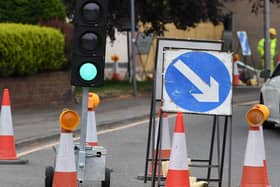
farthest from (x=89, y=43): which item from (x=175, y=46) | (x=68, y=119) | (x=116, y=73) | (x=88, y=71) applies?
(x=116, y=73)

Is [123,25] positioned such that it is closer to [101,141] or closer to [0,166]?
[101,141]

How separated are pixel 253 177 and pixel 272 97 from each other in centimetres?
628

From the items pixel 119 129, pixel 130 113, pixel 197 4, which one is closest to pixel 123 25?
pixel 197 4

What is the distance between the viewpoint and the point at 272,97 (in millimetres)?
14523

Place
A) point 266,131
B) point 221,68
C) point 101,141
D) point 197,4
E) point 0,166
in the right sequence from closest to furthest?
1. point 221,68
2. point 0,166
3. point 101,141
4. point 266,131
5. point 197,4

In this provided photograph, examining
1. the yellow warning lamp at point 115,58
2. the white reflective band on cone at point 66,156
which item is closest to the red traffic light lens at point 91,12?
the white reflective band on cone at point 66,156

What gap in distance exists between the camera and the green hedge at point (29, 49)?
57.1ft

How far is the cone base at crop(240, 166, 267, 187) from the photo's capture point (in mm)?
8414

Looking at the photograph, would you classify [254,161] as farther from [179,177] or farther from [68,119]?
[68,119]

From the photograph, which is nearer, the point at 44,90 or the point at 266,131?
the point at 266,131

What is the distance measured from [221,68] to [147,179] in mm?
1975

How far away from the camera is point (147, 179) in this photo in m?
9.51

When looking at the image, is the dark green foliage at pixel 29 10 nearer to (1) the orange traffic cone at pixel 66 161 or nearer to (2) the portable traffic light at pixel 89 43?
(2) the portable traffic light at pixel 89 43

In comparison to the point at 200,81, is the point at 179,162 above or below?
below
